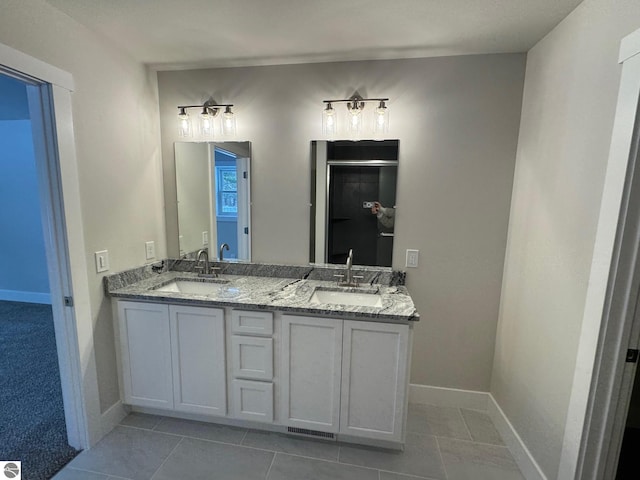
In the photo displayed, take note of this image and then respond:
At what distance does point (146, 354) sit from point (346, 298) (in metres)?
1.35

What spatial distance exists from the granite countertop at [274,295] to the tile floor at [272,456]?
2.80 feet

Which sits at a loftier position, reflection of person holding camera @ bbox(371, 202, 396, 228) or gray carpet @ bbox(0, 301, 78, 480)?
reflection of person holding camera @ bbox(371, 202, 396, 228)

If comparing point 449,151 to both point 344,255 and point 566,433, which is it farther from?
point 566,433

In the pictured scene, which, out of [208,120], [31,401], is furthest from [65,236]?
[31,401]

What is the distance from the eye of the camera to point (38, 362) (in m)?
2.62

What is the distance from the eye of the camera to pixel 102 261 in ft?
6.04

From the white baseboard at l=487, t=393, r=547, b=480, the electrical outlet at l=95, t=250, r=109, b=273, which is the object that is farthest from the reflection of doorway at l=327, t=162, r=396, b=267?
the electrical outlet at l=95, t=250, r=109, b=273

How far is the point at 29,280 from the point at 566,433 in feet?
18.7

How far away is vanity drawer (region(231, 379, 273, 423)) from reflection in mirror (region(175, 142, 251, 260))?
0.91 metres

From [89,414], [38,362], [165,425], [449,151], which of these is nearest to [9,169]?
[38,362]

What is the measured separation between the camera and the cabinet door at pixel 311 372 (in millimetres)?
1707

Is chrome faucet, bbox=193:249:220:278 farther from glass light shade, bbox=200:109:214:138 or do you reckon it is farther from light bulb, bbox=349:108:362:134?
light bulb, bbox=349:108:362:134

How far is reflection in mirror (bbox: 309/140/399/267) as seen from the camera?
2.08m

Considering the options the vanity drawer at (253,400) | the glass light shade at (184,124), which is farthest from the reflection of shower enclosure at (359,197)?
the glass light shade at (184,124)
